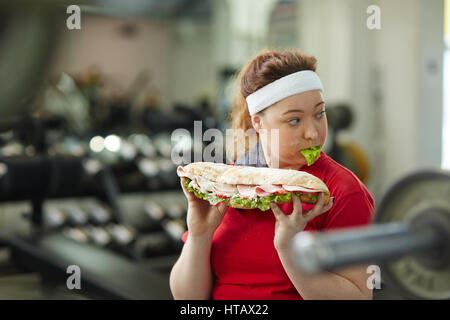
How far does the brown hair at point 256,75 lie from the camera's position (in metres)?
0.93

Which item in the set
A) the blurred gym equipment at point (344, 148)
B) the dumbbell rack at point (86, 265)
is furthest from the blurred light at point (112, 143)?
the blurred gym equipment at point (344, 148)

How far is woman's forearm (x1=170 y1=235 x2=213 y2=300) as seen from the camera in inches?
42.4

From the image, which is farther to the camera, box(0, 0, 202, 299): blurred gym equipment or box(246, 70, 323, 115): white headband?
box(0, 0, 202, 299): blurred gym equipment

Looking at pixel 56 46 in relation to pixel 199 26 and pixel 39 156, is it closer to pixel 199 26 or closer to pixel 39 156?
pixel 39 156

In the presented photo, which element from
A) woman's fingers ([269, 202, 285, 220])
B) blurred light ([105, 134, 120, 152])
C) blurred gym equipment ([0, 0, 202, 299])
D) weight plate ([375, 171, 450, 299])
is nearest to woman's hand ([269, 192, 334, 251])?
woman's fingers ([269, 202, 285, 220])

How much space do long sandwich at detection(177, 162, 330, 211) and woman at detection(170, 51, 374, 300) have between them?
23 mm

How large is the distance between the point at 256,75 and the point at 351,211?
1.00 feet

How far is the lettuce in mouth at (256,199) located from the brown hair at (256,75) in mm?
126

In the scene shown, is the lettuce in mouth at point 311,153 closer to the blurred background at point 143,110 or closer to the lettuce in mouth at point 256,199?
the lettuce in mouth at point 256,199

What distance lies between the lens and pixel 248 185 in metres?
0.91

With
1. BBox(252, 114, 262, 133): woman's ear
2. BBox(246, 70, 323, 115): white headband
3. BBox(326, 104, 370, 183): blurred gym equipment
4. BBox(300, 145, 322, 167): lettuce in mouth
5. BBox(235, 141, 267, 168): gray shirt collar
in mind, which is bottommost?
BBox(326, 104, 370, 183): blurred gym equipment

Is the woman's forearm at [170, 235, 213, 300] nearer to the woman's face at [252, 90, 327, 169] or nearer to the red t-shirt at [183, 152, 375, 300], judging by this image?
the red t-shirt at [183, 152, 375, 300]

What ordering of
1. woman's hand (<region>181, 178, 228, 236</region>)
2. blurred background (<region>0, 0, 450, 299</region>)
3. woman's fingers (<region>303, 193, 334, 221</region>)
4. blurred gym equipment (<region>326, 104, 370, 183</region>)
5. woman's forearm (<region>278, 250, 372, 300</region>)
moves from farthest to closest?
blurred gym equipment (<region>326, 104, 370, 183</region>) → blurred background (<region>0, 0, 450, 299</region>) → woman's hand (<region>181, 178, 228, 236</region>) → woman's forearm (<region>278, 250, 372, 300</region>) → woman's fingers (<region>303, 193, 334, 221</region>)

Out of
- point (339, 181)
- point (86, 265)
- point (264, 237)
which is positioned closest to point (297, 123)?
point (339, 181)
